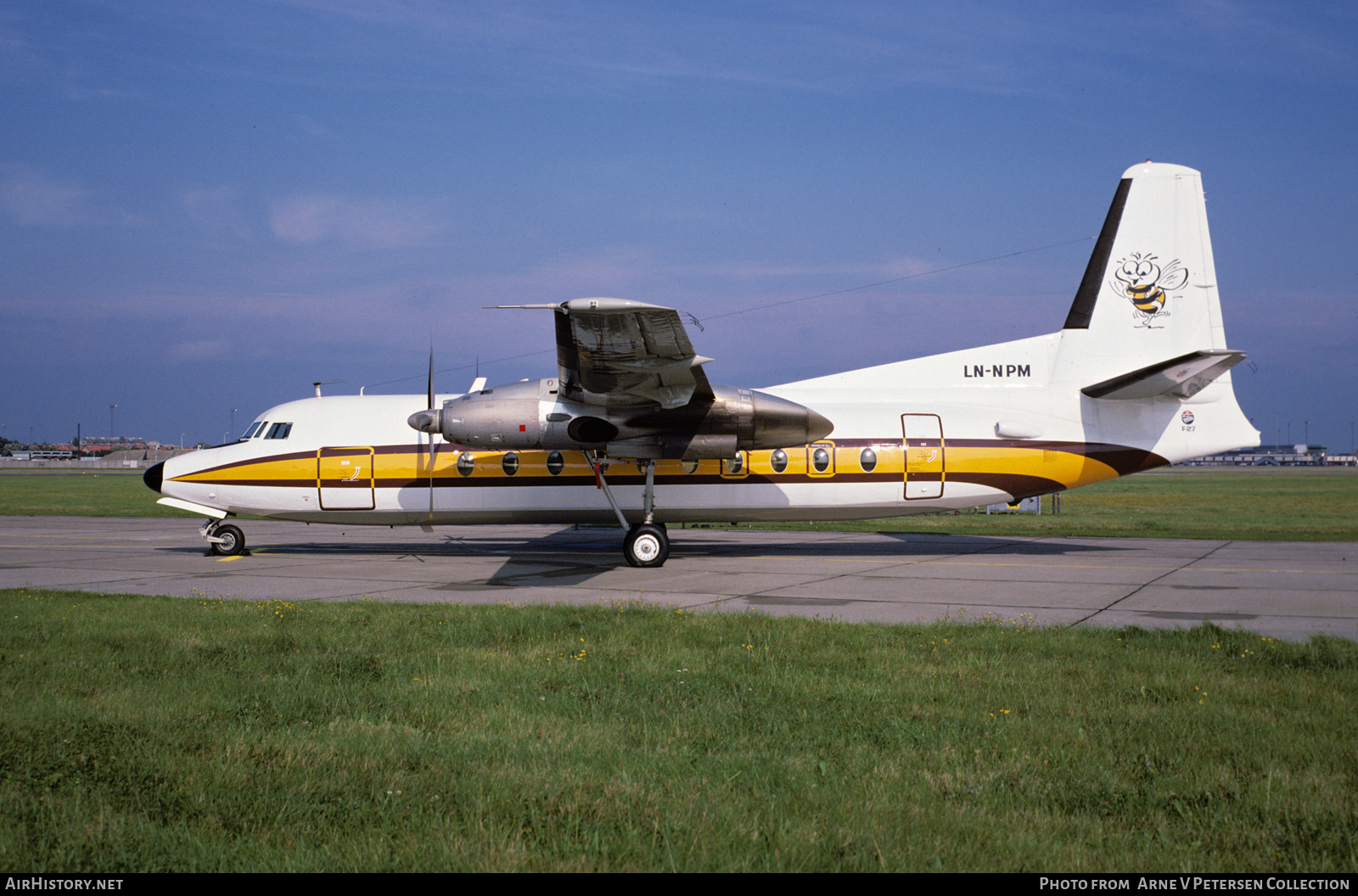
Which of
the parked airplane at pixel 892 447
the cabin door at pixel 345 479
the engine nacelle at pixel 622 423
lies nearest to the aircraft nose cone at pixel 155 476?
the parked airplane at pixel 892 447

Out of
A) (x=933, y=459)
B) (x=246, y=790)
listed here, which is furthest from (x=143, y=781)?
(x=933, y=459)

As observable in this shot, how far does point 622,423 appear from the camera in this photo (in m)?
16.1

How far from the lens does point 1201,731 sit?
5.62 metres

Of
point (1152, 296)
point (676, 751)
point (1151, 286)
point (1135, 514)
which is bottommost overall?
point (1135, 514)

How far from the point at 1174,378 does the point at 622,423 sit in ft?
34.1

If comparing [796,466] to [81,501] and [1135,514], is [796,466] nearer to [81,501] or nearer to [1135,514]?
[1135,514]

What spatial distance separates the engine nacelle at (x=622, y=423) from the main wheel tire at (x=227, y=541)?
18.8 ft

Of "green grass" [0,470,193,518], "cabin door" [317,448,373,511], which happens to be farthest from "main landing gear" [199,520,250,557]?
"green grass" [0,470,193,518]

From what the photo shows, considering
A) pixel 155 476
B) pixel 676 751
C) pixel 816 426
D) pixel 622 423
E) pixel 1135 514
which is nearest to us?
pixel 676 751

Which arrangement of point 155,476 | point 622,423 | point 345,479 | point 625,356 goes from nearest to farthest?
1. point 625,356
2. point 622,423
3. point 345,479
4. point 155,476

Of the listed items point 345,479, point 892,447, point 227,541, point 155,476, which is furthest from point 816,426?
point 155,476

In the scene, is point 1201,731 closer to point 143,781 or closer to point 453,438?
point 143,781

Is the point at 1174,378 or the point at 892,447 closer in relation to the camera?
the point at 1174,378
